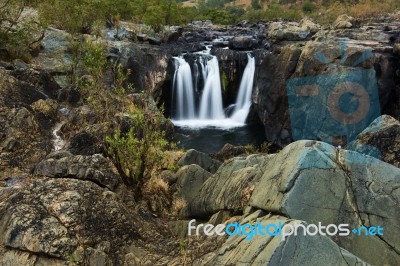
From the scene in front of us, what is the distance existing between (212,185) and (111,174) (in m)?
2.52

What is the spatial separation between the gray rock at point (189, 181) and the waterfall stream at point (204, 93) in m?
22.9

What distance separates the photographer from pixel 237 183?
802 cm

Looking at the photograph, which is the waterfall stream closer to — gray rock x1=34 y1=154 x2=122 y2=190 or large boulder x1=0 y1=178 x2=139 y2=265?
gray rock x1=34 y1=154 x2=122 y2=190

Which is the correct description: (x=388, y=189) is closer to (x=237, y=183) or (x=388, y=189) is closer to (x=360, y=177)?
(x=360, y=177)

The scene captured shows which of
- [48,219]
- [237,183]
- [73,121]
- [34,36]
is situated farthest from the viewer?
[34,36]

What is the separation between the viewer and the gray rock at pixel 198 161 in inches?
526

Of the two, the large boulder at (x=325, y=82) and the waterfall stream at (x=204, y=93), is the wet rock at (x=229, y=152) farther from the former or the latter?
the waterfall stream at (x=204, y=93)

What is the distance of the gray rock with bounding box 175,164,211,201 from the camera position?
34.8 ft

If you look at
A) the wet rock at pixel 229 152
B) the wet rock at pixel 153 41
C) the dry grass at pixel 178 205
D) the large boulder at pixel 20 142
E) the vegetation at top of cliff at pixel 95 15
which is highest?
the vegetation at top of cliff at pixel 95 15

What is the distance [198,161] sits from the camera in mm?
13594

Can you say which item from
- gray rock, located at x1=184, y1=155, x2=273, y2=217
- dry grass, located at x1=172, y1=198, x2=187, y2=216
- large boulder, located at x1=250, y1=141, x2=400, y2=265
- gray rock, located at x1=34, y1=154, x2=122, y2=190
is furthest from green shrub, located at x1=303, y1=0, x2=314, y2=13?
large boulder, located at x1=250, y1=141, x2=400, y2=265

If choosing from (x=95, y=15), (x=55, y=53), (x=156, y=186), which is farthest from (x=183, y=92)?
Result: (x=156, y=186)

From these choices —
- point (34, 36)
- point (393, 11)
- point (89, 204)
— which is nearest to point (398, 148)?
point (89, 204)

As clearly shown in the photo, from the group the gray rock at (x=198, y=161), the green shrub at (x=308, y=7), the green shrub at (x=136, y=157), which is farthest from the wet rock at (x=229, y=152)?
the green shrub at (x=308, y=7)
